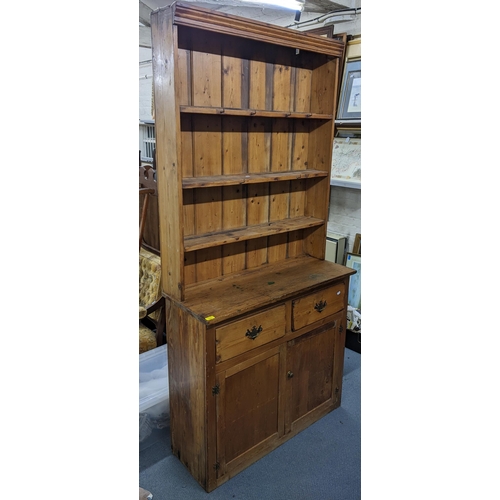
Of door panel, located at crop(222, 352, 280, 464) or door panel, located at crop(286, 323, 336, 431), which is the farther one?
door panel, located at crop(286, 323, 336, 431)

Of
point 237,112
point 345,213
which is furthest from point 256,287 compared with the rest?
point 345,213

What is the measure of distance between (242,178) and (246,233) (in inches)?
11.5

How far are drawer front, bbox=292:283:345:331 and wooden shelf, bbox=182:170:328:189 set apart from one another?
2.14 feet

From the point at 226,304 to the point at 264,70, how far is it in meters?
1.24

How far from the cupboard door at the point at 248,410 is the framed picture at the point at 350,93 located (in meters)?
1.89

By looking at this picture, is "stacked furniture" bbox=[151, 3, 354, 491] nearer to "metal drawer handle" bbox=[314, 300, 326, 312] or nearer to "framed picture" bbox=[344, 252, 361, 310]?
"metal drawer handle" bbox=[314, 300, 326, 312]

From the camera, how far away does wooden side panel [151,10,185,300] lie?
1.70 m

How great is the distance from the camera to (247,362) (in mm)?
2041

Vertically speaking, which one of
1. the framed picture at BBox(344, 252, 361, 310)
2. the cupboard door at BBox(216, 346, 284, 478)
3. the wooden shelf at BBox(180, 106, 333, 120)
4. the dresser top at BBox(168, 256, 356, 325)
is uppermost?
the wooden shelf at BBox(180, 106, 333, 120)

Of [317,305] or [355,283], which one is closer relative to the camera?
[317,305]

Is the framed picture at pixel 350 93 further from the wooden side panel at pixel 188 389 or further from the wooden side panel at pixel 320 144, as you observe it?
the wooden side panel at pixel 188 389

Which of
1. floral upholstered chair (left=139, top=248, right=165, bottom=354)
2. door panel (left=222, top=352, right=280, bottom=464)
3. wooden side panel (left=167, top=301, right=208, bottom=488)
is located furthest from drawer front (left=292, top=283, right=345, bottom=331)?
floral upholstered chair (left=139, top=248, right=165, bottom=354)

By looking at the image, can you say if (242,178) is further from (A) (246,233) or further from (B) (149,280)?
(B) (149,280)

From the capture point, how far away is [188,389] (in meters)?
2.04
